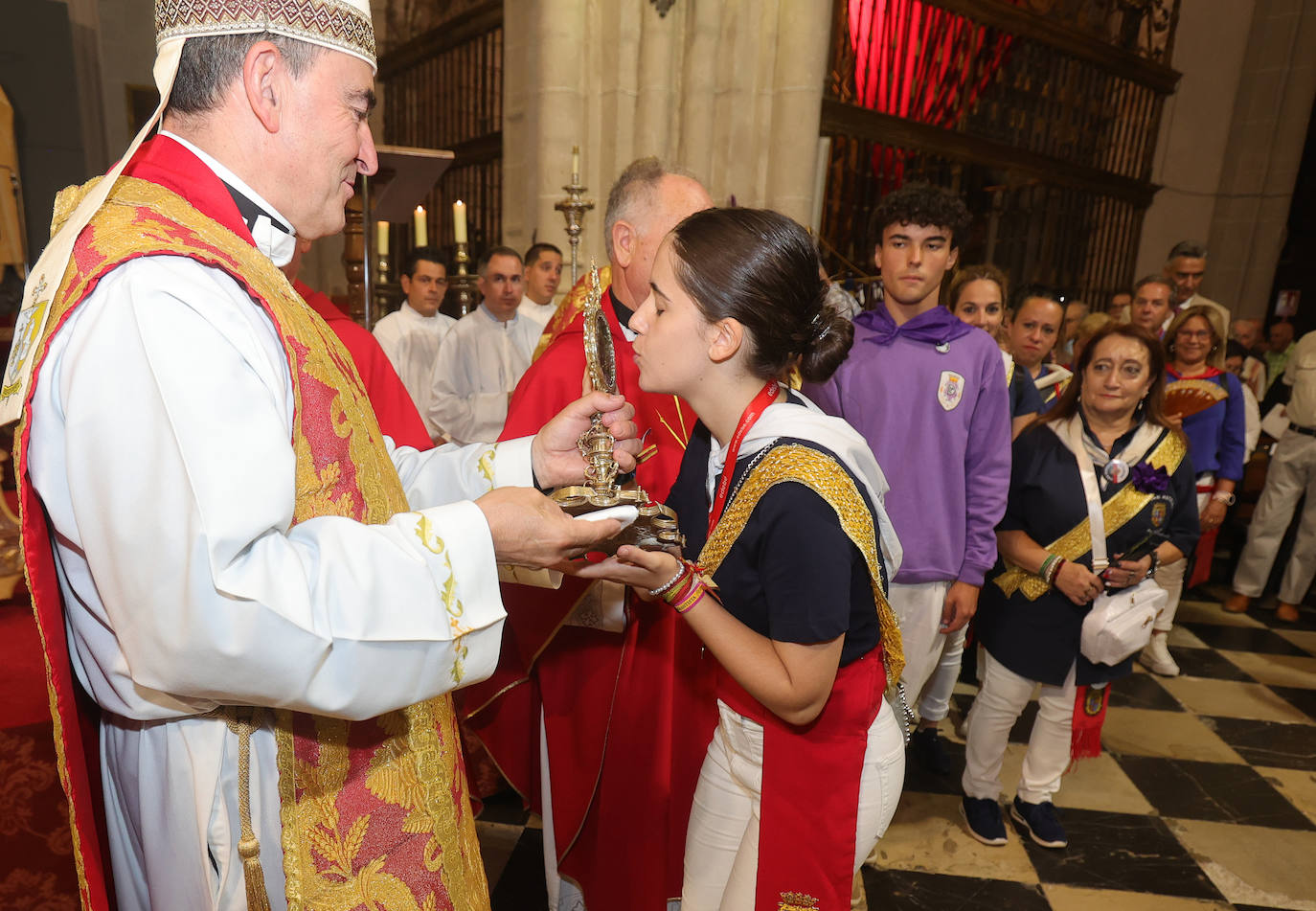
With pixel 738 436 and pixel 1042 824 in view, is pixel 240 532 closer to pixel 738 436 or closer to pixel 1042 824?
pixel 738 436

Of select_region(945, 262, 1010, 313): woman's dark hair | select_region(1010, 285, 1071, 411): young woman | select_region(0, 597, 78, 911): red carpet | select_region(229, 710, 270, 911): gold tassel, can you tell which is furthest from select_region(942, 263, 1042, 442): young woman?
select_region(0, 597, 78, 911): red carpet

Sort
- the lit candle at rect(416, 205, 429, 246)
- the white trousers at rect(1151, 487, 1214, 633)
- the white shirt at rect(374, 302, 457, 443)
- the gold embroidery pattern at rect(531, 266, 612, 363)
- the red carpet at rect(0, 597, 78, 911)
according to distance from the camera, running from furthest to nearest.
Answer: the white shirt at rect(374, 302, 457, 443), the lit candle at rect(416, 205, 429, 246), the white trousers at rect(1151, 487, 1214, 633), the gold embroidery pattern at rect(531, 266, 612, 363), the red carpet at rect(0, 597, 78, 911)

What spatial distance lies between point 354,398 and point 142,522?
1.29ft

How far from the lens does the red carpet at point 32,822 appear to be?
5.43 feet

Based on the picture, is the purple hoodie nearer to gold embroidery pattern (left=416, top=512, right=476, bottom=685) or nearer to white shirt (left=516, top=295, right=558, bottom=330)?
gold embroidery pattern (left=416, top=512, right=476, bottom=685)

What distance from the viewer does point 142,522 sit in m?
0.79

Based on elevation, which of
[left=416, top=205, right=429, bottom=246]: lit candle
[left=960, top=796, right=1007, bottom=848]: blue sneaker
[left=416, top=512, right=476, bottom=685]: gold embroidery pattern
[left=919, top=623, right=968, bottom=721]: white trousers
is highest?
[left=416, top=205, right=429, bottom=246]: lit candle


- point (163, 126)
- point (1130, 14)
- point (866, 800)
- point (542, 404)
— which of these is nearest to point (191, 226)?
point (163, 126)

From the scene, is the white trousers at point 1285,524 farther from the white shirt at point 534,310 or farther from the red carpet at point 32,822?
the red carpet at point 32,822

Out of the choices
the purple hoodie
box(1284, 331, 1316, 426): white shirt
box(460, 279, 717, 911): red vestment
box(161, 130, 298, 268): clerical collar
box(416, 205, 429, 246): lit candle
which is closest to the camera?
box(161, 130, 298, 268): clerical collar

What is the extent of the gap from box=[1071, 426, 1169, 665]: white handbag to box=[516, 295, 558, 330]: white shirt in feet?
12.0

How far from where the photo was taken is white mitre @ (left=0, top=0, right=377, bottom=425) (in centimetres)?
88

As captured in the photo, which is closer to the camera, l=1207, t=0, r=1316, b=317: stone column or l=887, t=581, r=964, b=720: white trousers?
l=887, t=581, r=964, b=720: white trousers

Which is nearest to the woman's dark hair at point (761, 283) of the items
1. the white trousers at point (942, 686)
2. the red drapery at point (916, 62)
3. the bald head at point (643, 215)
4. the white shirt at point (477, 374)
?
the bald head at point (643, 215)
